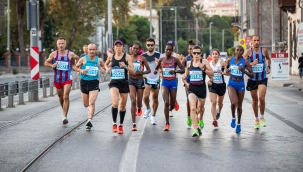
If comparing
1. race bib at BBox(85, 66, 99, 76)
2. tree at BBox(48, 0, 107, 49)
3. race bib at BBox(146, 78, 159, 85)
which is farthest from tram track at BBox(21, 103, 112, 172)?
tree at BBox(48, 0, 107, 49)

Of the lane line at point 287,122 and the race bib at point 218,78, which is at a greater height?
the race bib at point 218,78

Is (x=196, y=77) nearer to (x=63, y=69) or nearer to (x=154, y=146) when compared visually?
(x=154, y=146)

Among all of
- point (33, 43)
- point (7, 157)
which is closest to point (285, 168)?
point (7, 157)

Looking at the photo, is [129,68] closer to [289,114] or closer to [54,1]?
[289,114]

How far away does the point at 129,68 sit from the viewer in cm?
1452

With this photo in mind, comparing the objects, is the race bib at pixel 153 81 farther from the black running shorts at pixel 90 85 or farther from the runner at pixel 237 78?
the runner at pixel 237 78

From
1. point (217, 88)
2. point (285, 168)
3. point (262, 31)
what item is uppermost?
point (262, 31)

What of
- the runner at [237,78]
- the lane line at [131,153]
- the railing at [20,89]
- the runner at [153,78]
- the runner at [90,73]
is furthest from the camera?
the railing at [20,89]

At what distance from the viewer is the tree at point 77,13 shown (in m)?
68.6

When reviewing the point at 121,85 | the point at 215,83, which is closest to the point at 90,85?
the point at 121,85

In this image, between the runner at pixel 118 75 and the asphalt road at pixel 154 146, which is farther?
the runner at pixel 118 75

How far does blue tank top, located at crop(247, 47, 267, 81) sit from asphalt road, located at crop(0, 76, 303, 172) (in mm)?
1072

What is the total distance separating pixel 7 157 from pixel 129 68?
13.8ft

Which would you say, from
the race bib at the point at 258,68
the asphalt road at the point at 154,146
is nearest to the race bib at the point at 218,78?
the race bib at the point at 258,68
